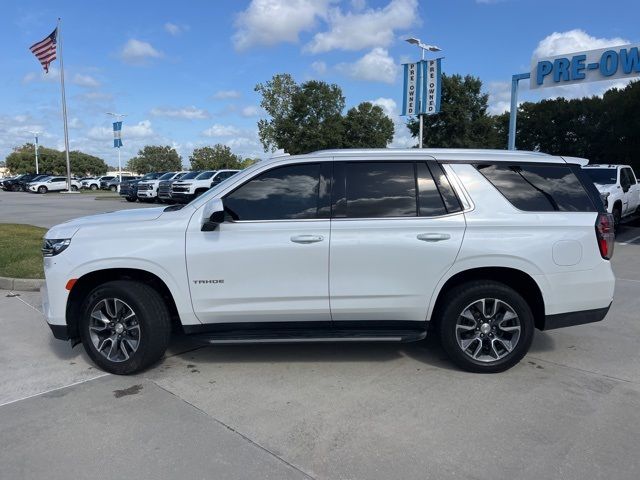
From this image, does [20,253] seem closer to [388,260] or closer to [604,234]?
[388,260]

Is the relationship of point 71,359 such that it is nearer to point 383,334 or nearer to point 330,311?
point 330,311

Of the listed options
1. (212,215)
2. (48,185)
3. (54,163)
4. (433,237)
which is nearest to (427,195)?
(433,237)

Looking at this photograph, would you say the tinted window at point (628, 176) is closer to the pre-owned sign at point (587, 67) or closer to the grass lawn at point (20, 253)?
the pre-owned sign at point (587, 67)

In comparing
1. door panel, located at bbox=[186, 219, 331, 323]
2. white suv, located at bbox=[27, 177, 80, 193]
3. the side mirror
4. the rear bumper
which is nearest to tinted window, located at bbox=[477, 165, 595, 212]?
the rear bumper

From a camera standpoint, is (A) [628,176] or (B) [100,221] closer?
(B) [100,221]

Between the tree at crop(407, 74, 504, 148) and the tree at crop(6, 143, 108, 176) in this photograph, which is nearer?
the tree at crop(407, 74, 504, 148)

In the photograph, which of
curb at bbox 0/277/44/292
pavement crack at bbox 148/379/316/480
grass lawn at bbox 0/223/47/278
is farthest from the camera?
grass lawn at bbox 0/223/47/278

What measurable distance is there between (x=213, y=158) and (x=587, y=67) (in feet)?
300

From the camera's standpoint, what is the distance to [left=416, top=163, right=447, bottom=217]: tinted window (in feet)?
14.3

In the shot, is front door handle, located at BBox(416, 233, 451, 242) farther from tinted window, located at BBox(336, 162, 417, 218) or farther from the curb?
the curb

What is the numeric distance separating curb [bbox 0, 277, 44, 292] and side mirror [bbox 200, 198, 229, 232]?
181 inches

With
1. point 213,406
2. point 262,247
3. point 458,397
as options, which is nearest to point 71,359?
point 213,406

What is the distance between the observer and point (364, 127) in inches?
2254

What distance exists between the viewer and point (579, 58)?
18.5 m
